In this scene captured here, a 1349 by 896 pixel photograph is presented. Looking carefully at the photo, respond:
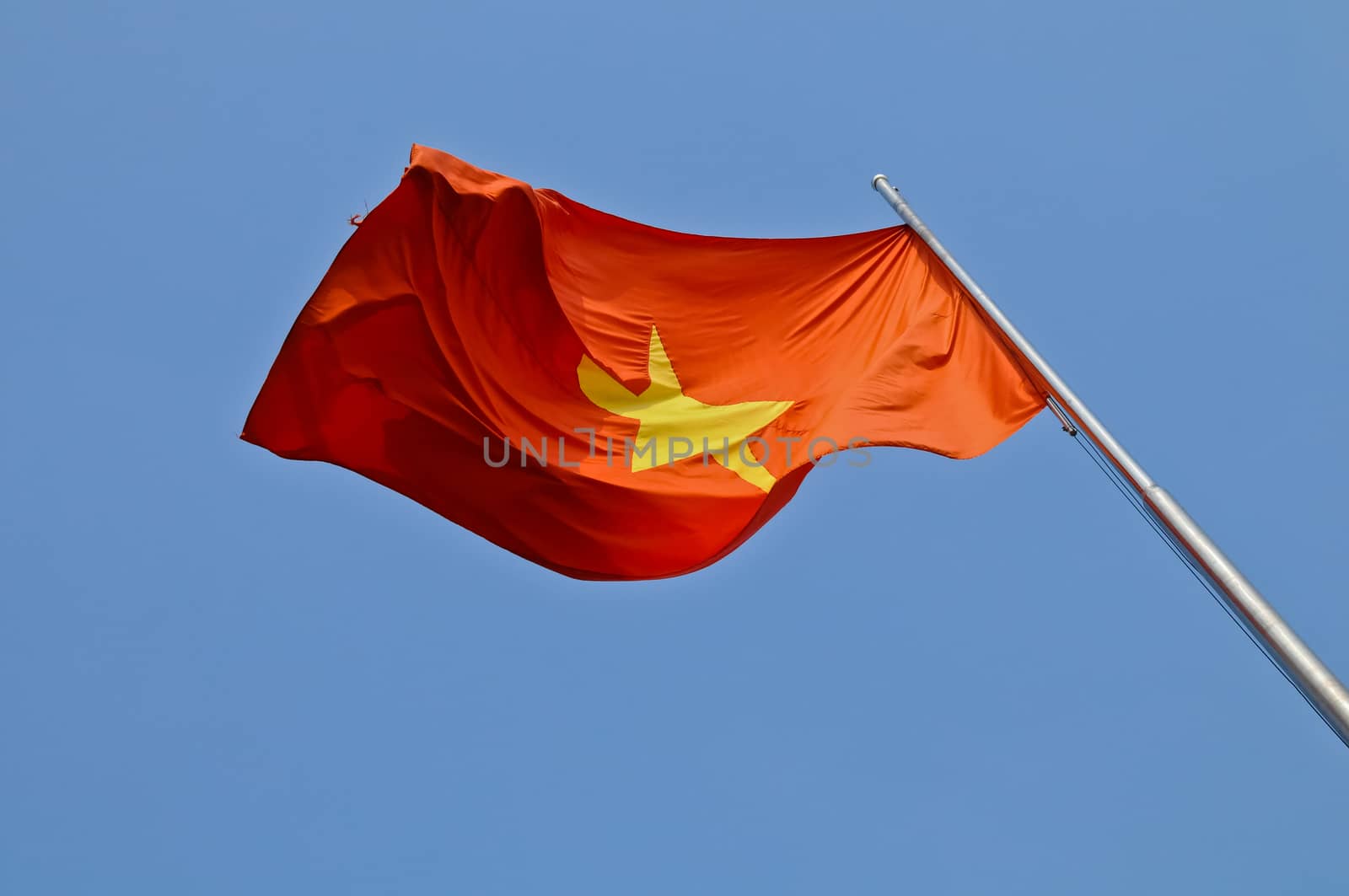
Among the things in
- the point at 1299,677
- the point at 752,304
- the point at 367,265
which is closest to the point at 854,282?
the point at 752,304

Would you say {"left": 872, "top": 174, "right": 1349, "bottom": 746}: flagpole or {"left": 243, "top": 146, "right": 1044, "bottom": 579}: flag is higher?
{"left": 243, "top": 146, "right": 1044, "bottom": 579}: flag

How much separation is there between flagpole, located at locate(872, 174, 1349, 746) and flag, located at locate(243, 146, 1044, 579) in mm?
1158

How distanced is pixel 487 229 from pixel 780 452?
4.33 m

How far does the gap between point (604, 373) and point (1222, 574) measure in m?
8.94

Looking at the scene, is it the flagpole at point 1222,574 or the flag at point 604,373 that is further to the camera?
the flag at point 604,373

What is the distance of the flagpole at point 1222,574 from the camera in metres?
8.03

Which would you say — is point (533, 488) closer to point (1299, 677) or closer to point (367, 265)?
point (367, 265)

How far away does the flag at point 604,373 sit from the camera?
14312 millimetres

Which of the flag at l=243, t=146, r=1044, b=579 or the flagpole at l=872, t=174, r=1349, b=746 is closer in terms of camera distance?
the flagpole at l=872, t=174, r=1349, b=746

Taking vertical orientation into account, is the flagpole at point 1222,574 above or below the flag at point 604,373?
below

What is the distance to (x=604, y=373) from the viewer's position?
16766 mm

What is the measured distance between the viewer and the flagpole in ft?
26.3

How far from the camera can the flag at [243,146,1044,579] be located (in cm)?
1431

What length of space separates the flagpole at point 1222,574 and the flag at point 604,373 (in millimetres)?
1158
